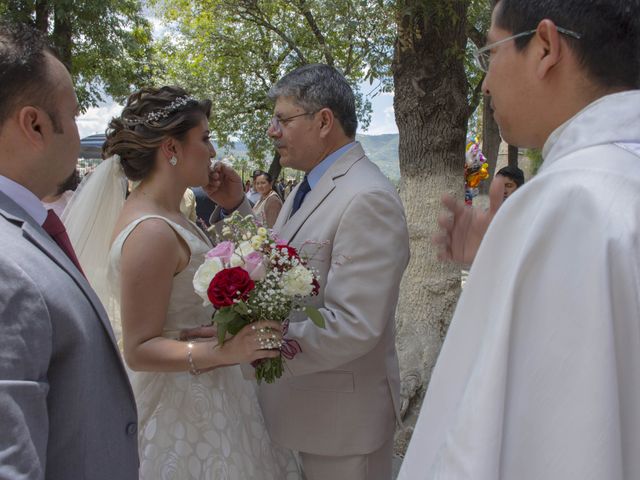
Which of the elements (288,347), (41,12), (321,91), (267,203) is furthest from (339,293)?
(41,12)

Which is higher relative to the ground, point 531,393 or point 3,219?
point 3,219

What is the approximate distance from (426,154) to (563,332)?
4315 mm

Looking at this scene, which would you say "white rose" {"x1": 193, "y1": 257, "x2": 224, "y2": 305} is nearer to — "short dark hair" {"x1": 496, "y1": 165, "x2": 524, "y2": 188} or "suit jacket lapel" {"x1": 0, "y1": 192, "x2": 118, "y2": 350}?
"suit jacket lapel" {"x1": 0, "y1": 192, "x2": 118, "y2": 350}

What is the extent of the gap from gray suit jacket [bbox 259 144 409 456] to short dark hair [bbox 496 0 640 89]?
120 cm

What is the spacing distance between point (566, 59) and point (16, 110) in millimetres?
1291

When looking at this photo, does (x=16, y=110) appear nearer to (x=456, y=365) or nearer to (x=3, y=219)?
(x=3, y=219)

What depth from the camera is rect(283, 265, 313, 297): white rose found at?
196 centimetres

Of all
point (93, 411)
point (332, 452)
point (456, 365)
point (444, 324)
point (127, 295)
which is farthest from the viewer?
point (444, 324)

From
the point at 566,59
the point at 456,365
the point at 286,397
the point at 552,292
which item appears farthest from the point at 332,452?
the point at 566,59

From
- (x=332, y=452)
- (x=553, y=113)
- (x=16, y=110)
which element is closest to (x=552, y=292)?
(x=553, y=113)

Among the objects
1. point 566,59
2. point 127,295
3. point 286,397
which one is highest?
point 566,59

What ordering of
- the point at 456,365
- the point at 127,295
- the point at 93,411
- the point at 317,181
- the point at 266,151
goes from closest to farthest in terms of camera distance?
the point at 456,365 → the point at 93,411 → the point at 127,295 → the point at 317,181 → the point at 266,151

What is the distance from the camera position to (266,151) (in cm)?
1953

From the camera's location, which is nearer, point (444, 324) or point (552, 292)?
point (552, 292)
